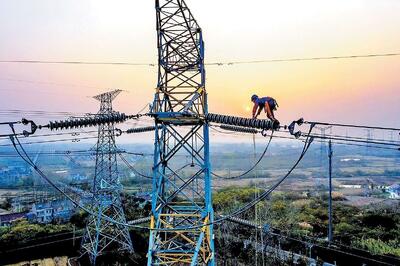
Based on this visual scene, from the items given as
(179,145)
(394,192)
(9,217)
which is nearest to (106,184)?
(179,145)

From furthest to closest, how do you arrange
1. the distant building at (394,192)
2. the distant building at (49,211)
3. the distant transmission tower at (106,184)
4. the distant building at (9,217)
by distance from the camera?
the distant building at (394,192) < the distant building at (49,211) < the distant building at (9,217) < the distant transmission tower at (106,184)

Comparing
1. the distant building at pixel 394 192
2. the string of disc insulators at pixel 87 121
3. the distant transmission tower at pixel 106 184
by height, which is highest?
the string of disc insulators at pixel 87 121

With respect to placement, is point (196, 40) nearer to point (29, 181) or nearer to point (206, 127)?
point (206, 127)

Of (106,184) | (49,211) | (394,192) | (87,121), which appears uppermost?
(87,121)

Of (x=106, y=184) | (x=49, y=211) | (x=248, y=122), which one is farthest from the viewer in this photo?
(x=49, y=211)

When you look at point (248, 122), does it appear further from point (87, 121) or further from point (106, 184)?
point (106, 184)

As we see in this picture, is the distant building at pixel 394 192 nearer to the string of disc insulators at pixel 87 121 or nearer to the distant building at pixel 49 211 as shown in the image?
the distant building at pixel 49 211

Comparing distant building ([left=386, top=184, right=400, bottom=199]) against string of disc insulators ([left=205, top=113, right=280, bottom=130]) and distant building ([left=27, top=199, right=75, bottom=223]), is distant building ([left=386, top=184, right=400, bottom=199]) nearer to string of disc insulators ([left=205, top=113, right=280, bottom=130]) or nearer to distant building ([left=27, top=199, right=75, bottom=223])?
distant building ([left=27, top=199, right=75, bottom=223])

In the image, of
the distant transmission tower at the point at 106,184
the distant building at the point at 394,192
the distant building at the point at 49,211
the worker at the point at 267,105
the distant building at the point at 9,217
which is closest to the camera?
the worker at the point at 267,105

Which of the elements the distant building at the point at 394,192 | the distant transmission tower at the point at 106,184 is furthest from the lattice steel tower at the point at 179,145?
the distant building at the point at 394,192

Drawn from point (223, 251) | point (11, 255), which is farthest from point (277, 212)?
point (11, 255)

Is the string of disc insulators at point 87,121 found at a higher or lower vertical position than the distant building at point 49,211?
higher

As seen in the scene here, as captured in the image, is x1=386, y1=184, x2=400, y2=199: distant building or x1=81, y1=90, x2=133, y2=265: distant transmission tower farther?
x1=386, y1=184, x2=400, y2=199: distant building

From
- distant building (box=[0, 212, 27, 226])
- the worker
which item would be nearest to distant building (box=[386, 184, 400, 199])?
distant building (box=[0, 212, 27, 226])
